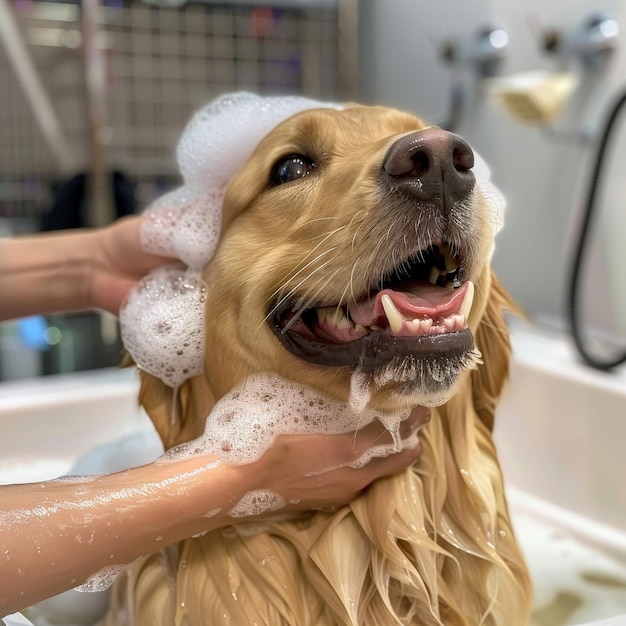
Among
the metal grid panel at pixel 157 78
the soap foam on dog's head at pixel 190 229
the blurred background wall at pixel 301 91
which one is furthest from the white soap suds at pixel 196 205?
the metal grid panel at pixel 157 78

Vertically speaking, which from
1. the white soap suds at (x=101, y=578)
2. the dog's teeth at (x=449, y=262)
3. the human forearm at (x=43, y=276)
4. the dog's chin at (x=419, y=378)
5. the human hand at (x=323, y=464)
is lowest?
the white soap suds at (x=101, y=578)

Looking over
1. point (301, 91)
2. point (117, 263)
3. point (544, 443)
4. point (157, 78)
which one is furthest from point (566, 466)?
point (157, 78)

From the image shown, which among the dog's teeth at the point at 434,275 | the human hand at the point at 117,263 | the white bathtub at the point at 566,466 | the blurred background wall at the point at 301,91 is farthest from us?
the blurred background wall at the point at 301,91

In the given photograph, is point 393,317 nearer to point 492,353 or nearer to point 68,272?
point 492,353

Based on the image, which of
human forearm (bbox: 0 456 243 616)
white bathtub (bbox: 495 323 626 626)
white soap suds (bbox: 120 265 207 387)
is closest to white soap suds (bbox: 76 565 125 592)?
human forearm (bbox: 0 456 243 616)

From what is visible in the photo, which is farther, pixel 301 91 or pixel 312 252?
pixel 301 91

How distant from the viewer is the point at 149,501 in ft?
2.00

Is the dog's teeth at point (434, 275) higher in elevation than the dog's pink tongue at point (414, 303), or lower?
higher

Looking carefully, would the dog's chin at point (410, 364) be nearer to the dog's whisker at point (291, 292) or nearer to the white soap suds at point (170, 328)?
the dog's whisker at point (291, 292)

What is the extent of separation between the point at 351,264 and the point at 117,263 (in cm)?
52

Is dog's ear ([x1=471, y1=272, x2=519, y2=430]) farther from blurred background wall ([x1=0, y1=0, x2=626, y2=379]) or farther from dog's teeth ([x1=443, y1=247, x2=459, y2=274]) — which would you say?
blurred background wall ([x1=0, y1=0, x2=626, y2=379])

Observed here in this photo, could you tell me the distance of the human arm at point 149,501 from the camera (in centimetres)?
57

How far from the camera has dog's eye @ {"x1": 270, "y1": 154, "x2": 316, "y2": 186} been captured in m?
0.74

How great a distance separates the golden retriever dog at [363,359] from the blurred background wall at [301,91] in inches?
24.6
